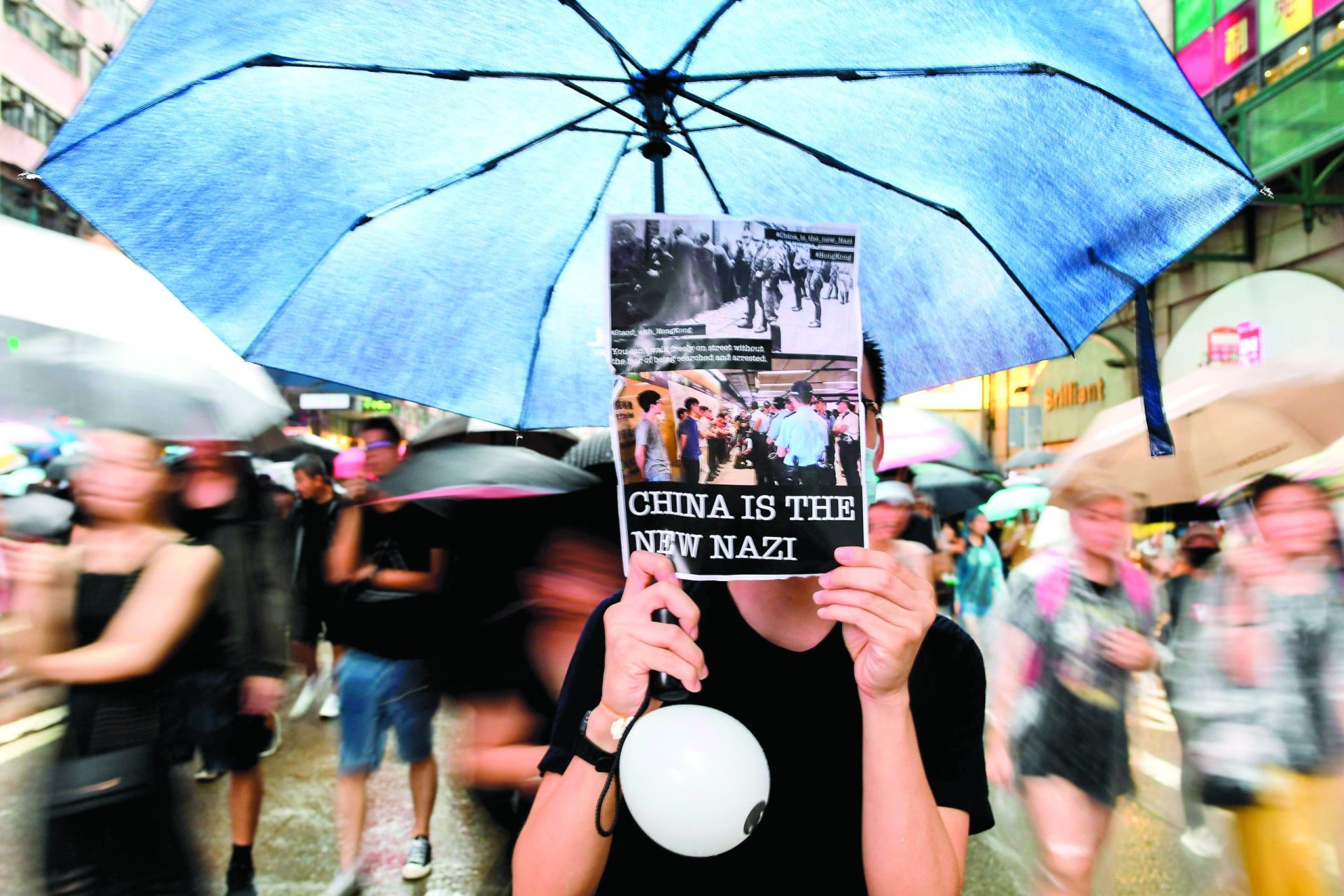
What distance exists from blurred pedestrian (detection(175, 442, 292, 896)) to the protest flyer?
2673 mm

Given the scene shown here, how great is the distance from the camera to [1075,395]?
21.0m

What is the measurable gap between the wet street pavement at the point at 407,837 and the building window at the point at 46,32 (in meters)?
25.8

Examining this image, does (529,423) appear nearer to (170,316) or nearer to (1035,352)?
(1035,352)

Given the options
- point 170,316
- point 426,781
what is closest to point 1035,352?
point 170,316

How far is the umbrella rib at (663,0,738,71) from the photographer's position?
1642mm

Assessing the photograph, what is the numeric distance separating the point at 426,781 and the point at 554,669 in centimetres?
215

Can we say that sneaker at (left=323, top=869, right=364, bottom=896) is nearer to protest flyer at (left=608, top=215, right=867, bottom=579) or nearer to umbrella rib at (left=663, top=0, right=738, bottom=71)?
protest flyer at (left=608, top=215, right=867, bottom=579)

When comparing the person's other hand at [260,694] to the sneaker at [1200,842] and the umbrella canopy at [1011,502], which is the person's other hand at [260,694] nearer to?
the sneaker at [1200,842]

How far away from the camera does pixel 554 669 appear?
116 inches

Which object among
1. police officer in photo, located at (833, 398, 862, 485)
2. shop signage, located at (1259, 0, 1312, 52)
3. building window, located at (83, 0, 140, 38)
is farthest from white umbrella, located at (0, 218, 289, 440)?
building window, located at (83, 0, 140, 38)

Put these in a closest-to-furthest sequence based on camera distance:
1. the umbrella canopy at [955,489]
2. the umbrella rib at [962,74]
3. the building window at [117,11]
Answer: the umbrella rib at [962,74], the umbrella canopy at [955,489], the building window at [117,11]

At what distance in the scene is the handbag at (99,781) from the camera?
285 cm

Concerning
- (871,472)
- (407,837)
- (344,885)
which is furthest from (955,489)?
(871,472)

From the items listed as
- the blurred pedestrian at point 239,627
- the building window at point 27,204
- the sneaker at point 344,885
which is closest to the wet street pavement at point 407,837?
the sneaker at point 344,885
